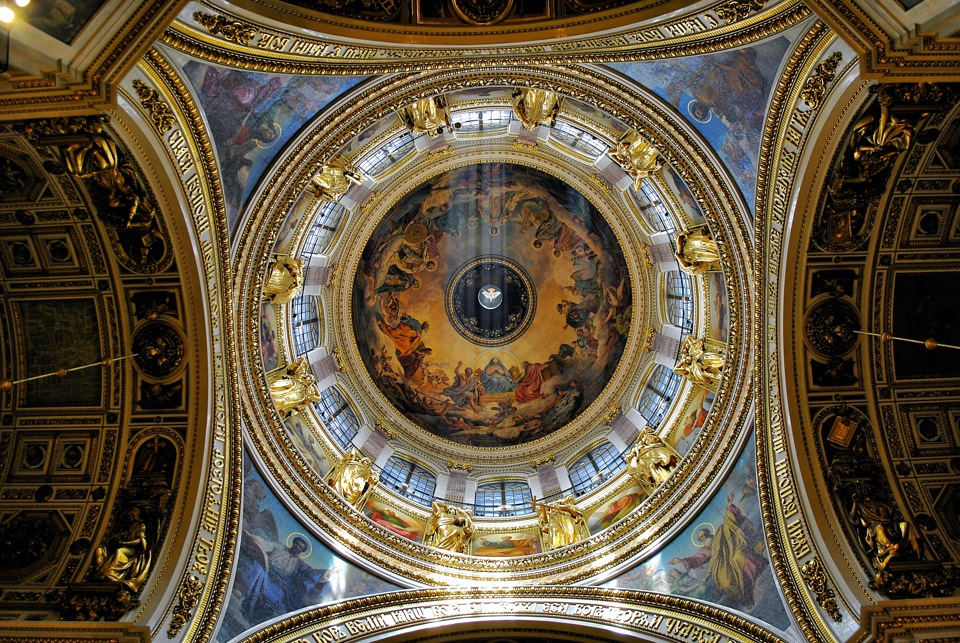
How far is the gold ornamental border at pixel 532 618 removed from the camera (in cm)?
1508

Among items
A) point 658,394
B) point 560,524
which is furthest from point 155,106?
point 658,394

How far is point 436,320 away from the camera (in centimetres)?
3072

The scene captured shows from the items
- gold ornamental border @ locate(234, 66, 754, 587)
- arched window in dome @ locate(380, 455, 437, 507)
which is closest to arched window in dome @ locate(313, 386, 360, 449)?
arched window in dome @ locate(380, 455, 437, 507)

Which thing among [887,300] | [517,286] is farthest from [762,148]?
[517,286]

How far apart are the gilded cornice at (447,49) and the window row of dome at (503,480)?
12.7 metres

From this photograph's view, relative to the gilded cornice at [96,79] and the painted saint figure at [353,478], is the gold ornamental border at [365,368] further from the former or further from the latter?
the gilded cornice at [96,79]

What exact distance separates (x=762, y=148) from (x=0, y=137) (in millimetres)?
14811

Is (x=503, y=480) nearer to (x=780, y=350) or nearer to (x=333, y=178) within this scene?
(x=333, y=178)

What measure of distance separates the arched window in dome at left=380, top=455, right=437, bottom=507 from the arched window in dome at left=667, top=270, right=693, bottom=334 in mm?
11231

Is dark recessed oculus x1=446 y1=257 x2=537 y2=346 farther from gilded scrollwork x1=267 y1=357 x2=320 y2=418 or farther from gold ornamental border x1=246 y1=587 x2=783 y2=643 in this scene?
gold ornamental border x1=246 y1=587 x2=783 y2=643

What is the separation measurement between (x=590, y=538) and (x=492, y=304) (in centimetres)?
1410

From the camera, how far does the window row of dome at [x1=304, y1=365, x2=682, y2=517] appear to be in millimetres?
23438

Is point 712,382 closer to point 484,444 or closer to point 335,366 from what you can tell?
point 484,444

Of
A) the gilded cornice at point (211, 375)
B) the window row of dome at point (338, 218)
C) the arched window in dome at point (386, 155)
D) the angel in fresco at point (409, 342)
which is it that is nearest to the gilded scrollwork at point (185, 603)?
the gilded cornice at point (211, 375)
